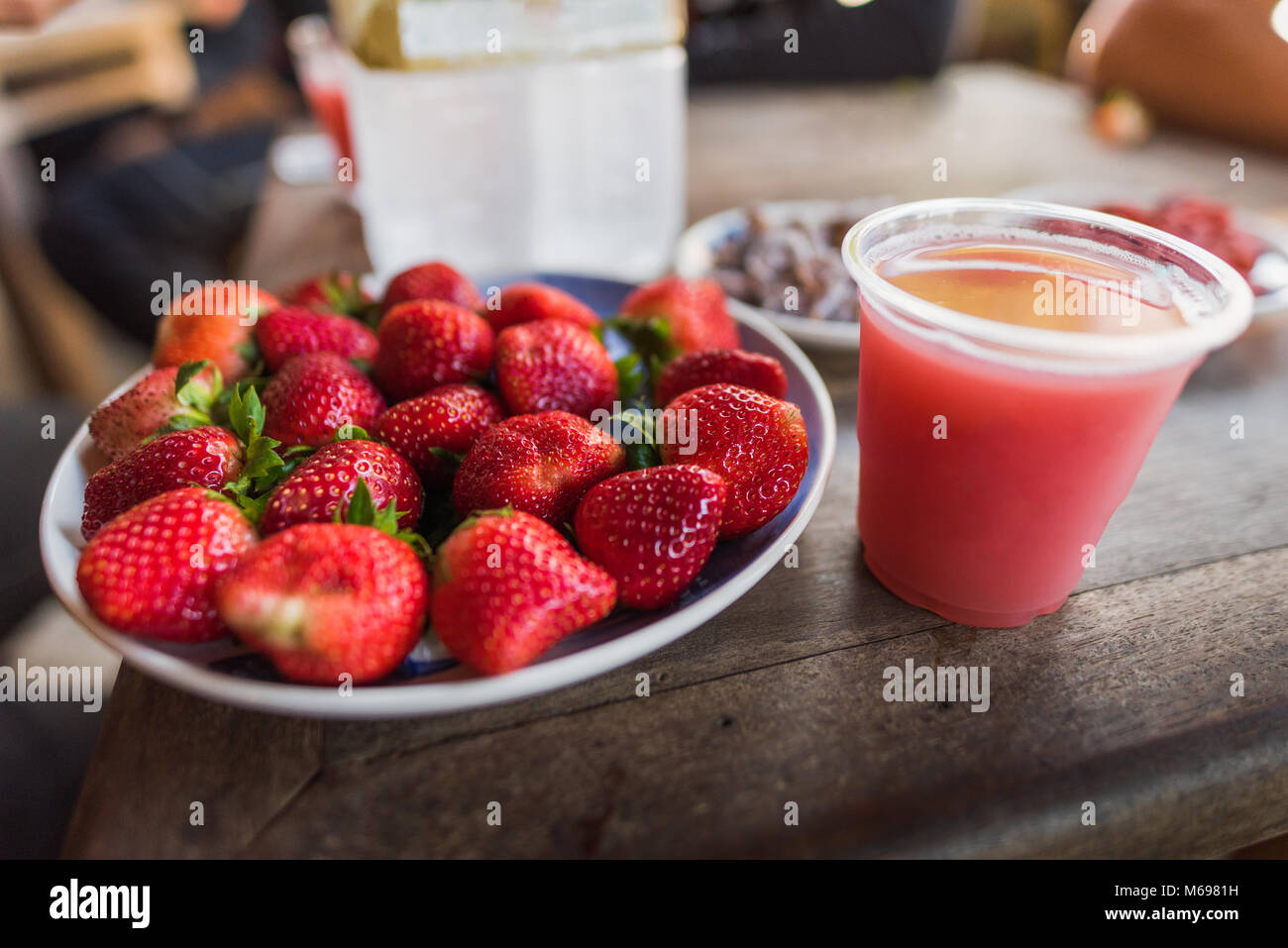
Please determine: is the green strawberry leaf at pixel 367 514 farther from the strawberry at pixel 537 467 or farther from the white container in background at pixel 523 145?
the white container in background at pixel 523 145

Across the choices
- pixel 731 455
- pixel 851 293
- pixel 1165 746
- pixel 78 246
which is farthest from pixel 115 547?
pixel 78 246

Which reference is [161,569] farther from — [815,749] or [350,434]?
[815,749]

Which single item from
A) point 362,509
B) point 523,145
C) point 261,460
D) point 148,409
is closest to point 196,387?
point 148,409

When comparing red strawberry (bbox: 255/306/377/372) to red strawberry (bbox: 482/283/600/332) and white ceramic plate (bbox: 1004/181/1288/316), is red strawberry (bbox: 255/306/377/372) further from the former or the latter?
white ceramic plate (bbox: 1004/181/1288/316)

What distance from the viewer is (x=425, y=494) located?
2.19 feet

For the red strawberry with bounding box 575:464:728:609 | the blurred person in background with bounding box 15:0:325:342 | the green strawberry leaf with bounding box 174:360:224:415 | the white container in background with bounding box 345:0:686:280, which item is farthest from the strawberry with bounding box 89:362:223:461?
the blurred person in background with bounding box 15:0:325:342

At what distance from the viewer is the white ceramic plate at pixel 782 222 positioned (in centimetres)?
96

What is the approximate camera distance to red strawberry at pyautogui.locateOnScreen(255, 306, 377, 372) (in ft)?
2.50

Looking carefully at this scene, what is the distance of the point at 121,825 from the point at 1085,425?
2.03 ft

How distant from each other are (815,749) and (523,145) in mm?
955

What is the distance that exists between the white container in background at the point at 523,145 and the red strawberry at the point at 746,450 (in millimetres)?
491

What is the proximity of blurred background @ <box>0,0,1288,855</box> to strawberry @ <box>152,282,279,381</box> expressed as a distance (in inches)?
16.2
